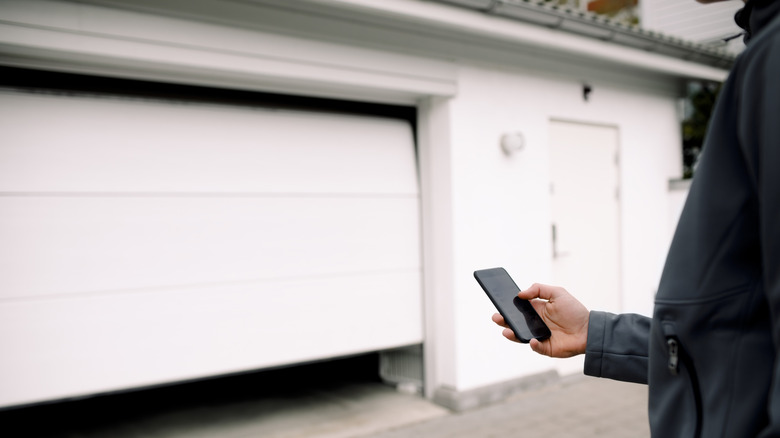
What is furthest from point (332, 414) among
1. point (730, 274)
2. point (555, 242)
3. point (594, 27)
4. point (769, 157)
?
point (769, 157)

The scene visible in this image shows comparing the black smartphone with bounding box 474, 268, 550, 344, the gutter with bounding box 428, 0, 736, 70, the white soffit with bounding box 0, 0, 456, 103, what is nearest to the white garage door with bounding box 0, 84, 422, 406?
the white soffit with bounding box 0, 0, 456, 103

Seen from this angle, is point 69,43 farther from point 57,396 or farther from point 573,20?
point 573,20

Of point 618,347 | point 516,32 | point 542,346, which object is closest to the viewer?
point 618,347

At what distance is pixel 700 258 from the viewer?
88 cm

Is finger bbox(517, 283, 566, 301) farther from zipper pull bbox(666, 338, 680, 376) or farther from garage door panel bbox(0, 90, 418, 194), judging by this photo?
garage door panel bbox(0, 90, 418, 194)

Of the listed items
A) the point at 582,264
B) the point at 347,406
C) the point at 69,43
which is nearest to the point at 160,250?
the point at 69,43

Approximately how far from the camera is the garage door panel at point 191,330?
3553mm

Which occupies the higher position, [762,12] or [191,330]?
[762,12]

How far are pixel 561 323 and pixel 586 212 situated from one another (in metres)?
4.81

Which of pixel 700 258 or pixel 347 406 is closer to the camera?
pixel 700 258

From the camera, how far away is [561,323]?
1.63 metres

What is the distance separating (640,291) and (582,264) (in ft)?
3.68

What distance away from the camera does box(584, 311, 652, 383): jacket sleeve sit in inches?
54.4

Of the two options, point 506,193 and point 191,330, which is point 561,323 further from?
point 506,193
